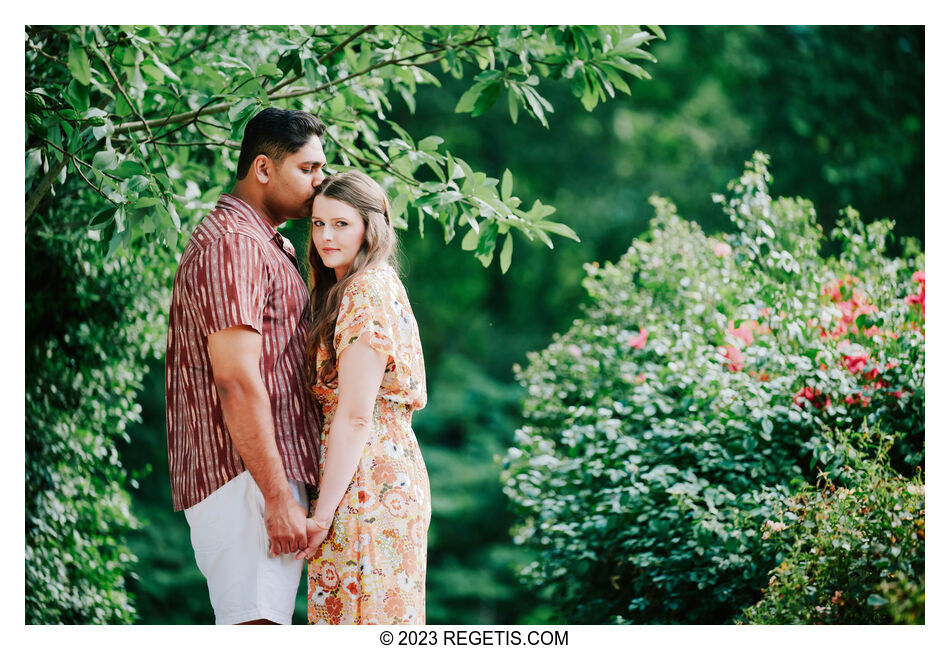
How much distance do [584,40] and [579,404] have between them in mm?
1438

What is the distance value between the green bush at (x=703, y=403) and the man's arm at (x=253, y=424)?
1.17 m

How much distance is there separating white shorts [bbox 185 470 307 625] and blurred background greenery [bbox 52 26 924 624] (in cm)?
412

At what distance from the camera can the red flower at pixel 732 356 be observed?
3014mm

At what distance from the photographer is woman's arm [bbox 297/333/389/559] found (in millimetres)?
2082

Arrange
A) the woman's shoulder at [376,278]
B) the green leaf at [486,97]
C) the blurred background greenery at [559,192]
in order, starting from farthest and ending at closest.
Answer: the blurred background greenery at [559,192]
the green leaf at [486,97]
the woman's shoulder at [376,278]

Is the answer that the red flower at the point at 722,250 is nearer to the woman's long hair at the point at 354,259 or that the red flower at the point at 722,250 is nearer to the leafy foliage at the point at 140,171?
the leafy foliage at the point at 140,171

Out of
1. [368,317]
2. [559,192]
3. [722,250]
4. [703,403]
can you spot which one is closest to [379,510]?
[368,317]

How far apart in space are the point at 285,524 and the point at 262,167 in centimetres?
90

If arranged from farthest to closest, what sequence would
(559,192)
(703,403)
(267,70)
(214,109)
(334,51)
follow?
(559,192), (703,403), (214,109), (334,51), (267,70)

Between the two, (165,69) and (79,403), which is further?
(79,403)

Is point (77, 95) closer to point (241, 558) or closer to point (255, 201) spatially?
point (255, 201)

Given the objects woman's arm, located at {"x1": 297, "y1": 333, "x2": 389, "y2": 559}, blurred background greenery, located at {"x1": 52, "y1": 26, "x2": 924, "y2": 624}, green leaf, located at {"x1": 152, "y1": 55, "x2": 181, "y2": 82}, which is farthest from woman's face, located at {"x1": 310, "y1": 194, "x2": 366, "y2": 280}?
blurred background greenery, located at {"x1": 52, "y1": 26, "x2": 924, "y2": 624}

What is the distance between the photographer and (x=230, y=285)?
2096 millimetres

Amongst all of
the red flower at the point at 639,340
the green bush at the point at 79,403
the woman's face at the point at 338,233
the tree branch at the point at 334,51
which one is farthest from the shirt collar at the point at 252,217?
the red flower at the point at 639,340
